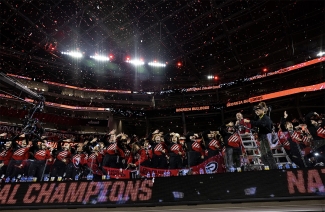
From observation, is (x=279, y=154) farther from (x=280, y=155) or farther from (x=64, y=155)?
(x=64, y=155)

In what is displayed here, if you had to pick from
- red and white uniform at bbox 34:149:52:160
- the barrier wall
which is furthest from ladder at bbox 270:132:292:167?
red and white uniform at bbox 34:149:52:160

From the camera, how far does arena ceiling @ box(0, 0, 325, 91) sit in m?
19.5

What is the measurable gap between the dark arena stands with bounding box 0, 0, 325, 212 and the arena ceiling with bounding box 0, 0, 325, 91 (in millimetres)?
120

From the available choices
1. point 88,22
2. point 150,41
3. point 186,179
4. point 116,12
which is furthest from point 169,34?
point 186,179

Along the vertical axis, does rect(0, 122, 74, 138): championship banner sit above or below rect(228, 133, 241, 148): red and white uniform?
above

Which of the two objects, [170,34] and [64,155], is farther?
[170,34]

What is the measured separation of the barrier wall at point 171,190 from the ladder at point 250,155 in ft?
4.86

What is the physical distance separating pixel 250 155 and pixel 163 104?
24.6 metres

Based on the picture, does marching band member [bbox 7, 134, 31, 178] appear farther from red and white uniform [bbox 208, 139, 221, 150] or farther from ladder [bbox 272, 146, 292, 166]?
ladder [bbox 272, 146, 292, 166]

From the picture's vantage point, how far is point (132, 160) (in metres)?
8.45

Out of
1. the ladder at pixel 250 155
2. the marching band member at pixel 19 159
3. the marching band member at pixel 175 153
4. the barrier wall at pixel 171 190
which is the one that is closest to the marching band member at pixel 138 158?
the marching band member at pixel 175 153

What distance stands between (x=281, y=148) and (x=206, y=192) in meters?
3.40

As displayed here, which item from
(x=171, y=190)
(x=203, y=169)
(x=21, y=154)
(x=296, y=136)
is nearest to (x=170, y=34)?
(x=296, y=136)

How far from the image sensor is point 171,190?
16.6ft
